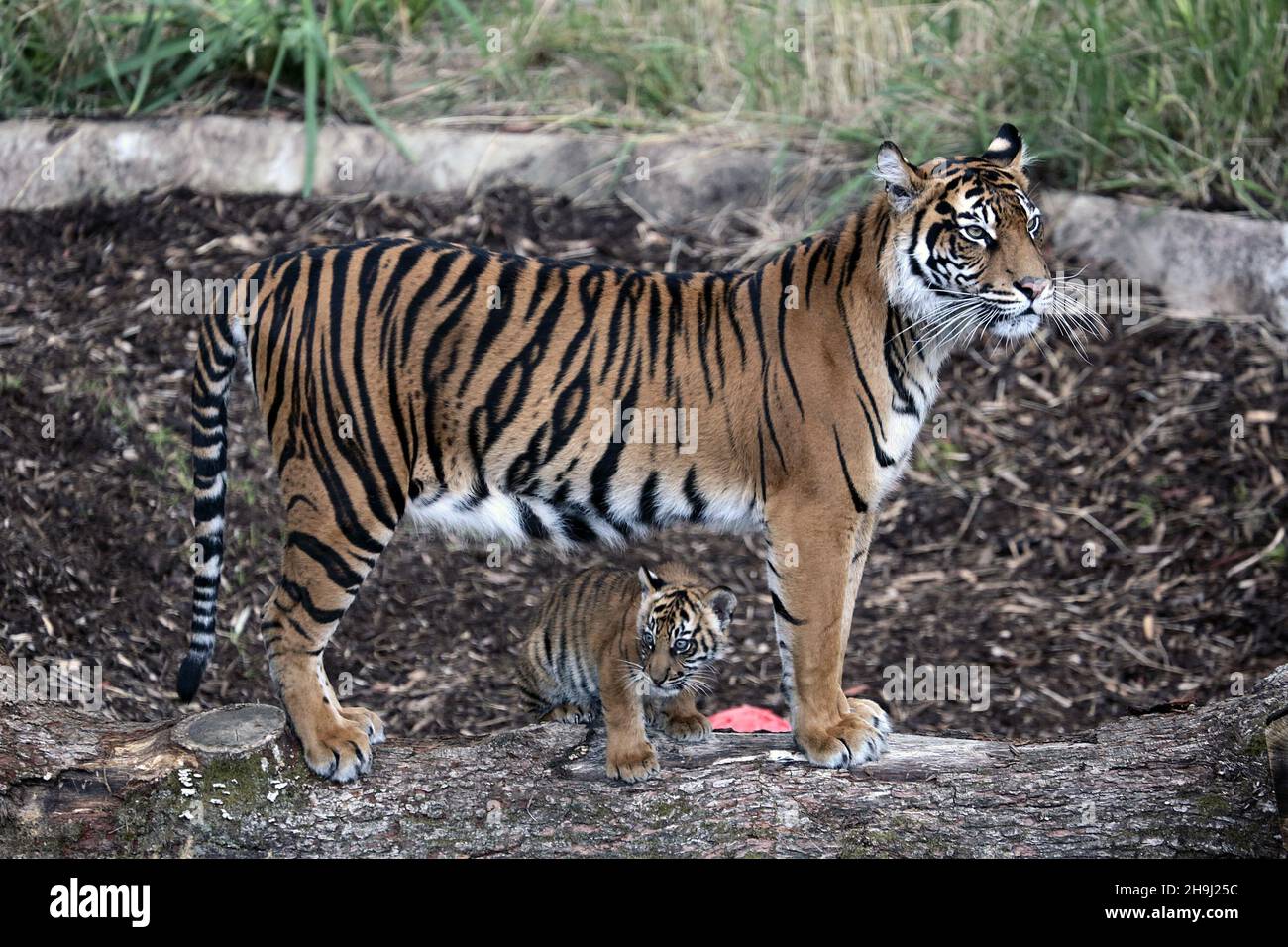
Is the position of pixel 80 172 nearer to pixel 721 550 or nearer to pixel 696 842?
pixel 721 550

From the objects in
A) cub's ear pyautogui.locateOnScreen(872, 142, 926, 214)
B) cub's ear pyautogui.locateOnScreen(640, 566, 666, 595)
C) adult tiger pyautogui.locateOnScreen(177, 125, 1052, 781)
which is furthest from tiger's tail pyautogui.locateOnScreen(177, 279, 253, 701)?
cub's ear pyautogui.locateOnScreen(872, 142, 926, 214)

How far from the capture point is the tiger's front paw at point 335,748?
158 inches

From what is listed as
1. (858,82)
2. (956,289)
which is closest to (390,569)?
(956,289)

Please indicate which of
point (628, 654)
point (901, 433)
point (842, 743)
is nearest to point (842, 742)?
point (842, 743)

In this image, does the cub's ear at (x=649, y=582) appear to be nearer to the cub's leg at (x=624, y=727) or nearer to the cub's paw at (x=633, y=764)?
the cub's leg at (x=624, y=727)

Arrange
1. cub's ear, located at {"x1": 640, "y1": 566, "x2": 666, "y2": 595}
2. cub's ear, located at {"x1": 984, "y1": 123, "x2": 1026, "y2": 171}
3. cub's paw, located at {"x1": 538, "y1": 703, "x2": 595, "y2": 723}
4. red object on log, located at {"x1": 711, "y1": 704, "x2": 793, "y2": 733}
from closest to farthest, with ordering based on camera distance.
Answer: cub's ear, located at {"x1": 640, "y1": 566, "x2": 666, "y2": 595} → cub's ear, located at {"x1": 984, "y1": 123, "x2": 1026, "y2": 171} → cub's paw, located at {"x1": 538, "y1": 703, "x2": 595, "y2": 723} → red object on log, located at {"x1": 711, "y1": 704, "x2": 793, "y2": 733}

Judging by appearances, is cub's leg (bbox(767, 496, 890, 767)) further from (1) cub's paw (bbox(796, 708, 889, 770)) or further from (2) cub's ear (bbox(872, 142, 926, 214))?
(2) cub's ear (bbox(872, 142, 926, 214))

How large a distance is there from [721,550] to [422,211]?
2672 millimetres

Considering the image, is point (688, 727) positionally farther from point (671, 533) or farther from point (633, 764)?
point (671, 533)

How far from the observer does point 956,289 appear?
4277 mm

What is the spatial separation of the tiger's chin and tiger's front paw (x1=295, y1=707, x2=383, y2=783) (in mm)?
2162

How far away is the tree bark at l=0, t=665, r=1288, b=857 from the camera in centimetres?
374

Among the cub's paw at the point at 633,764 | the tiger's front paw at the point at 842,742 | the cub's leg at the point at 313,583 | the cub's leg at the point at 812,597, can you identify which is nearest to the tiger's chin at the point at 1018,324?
the cub's leg at the point at 812,597
